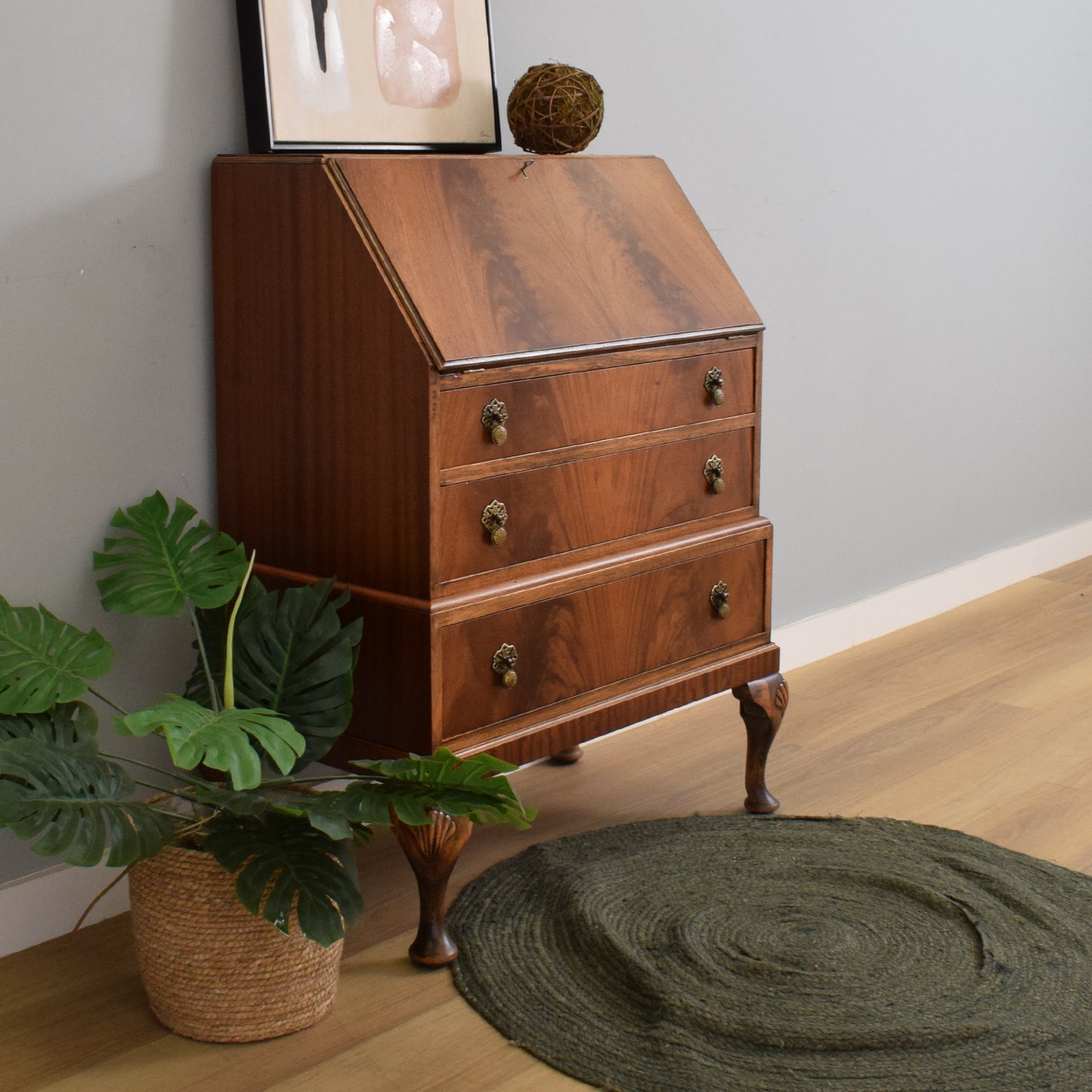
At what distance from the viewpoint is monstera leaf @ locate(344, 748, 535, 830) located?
1565 millimetres

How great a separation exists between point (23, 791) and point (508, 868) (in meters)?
0.84

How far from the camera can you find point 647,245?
2104mm

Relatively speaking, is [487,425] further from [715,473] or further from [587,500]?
[715,473]

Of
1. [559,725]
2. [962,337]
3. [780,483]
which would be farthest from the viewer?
[962,337]

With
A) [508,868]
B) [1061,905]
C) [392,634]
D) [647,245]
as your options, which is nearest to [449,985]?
[508,868]

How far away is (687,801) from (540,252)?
99cm

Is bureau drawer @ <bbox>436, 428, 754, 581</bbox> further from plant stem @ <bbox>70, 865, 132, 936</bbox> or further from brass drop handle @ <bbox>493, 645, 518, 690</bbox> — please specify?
plant stem @ <bbox>70, 865, 132, 936</bbox>

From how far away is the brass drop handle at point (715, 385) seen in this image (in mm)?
2105

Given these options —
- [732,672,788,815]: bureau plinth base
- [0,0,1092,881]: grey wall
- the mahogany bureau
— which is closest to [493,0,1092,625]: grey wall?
[0,0,1092,881]: grey wall

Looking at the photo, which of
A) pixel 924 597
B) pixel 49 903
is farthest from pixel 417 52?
pixel 924 597

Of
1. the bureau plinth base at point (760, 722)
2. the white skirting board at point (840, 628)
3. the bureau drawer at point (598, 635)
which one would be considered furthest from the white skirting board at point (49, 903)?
the bureau plinth base at point (760, 722)

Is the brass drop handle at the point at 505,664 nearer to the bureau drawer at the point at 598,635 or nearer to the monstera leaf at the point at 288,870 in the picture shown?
the bureau drawer at the point at 598,635

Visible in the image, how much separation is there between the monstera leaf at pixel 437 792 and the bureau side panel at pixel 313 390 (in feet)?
0.86

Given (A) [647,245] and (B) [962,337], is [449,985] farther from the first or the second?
(B) [962,337]
